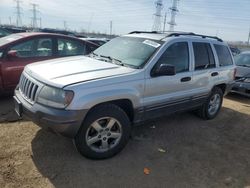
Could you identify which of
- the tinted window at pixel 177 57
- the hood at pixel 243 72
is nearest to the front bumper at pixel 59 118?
the tinted window at pixel 177 57

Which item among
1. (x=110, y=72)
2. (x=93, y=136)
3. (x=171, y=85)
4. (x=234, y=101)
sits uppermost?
(x=110, y=72)

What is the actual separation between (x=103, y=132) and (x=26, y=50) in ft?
11.1

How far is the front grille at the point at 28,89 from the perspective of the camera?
139 inches

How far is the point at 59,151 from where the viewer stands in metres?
3.84

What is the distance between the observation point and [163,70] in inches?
156

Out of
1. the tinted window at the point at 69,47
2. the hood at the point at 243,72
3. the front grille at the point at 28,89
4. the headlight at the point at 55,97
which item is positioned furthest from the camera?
the hood at the point at 243,72

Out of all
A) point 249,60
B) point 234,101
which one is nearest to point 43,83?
point 234,101

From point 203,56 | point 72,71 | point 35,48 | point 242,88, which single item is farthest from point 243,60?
point 72,71

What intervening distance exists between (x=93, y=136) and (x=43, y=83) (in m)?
0.99

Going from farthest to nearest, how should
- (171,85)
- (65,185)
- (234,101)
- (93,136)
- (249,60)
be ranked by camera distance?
Result: (249,60) < (234,101) < (171,85) < (93,136) < (65,185)

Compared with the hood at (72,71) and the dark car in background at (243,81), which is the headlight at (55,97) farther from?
the dark car in background at (243,81)

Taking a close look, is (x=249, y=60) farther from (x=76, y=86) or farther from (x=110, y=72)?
(x=76, y=86)

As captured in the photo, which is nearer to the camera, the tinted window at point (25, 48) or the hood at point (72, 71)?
the hood at point (72, 71)

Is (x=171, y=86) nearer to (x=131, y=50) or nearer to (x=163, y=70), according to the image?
(x=163, y=70)
